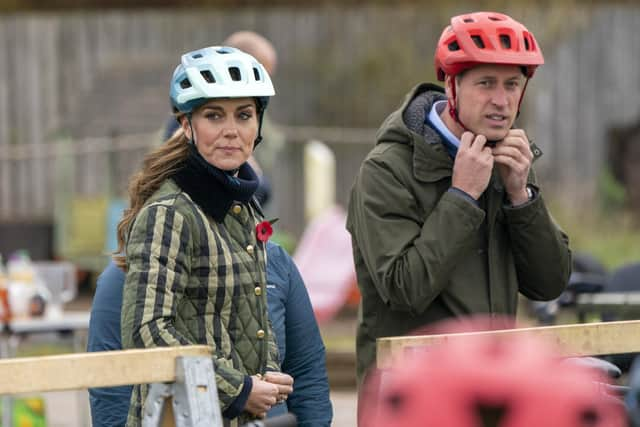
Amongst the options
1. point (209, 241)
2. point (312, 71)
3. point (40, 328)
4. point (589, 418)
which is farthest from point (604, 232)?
point (589, 418)

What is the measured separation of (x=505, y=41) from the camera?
3.81 meters

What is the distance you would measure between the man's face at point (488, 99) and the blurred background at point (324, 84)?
11227 mm

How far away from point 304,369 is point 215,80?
0.84m

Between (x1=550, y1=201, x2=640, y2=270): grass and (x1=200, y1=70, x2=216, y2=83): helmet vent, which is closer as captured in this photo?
(x1=200, y1=70, x2=216, y2=83): helmet vent

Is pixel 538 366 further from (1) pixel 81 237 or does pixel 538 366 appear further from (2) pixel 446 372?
(1) pixel 81 237

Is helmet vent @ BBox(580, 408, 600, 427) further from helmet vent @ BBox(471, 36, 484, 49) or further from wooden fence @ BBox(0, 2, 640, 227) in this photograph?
wooden fence @ BBox(0, 2, 640, 227)

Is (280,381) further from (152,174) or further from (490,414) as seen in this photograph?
(490,414)

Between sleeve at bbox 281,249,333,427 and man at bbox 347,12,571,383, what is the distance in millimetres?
172

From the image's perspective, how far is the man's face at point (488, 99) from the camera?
379 centimetres

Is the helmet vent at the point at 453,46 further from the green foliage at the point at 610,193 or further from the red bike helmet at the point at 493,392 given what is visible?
the green foliage at the point at 610,193

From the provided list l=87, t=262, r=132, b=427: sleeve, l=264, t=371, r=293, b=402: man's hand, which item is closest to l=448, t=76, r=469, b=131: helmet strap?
l=264, t=371, r=293, b=402: man's hand

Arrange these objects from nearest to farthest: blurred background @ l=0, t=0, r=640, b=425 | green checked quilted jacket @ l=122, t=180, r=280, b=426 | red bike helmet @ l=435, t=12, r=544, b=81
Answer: green checked quilted jacket @ l=122, t=180, r=280, b=426 → red bike helmet @ l=435, t=12, r=544, b=81 → blurred background @ l=0, t=0, r=640, b=425

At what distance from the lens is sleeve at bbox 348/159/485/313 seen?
12.0 ft

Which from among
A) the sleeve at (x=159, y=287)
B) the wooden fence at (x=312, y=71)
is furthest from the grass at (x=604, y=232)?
the sleeve at (x=159, y=287)
